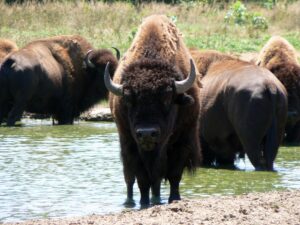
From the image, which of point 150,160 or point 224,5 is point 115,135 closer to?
point 150,160

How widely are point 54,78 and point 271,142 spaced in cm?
882

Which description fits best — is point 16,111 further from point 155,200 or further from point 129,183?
point 155,200

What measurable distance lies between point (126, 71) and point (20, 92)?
402 inches

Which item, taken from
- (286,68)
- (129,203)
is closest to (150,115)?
(129,203)

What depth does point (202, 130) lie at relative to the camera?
47.0ft

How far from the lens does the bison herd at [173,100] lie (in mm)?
10164

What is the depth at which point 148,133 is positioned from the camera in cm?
977

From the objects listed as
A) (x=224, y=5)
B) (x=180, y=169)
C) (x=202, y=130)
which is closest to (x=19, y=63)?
(x=202, y=130)

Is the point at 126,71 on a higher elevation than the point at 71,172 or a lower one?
higher

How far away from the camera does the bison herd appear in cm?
1016

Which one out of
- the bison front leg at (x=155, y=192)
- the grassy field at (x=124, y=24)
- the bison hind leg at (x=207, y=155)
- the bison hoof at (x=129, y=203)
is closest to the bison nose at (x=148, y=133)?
the bison front leg at (x=155, y=192)

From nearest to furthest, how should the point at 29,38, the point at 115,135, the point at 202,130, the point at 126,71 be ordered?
1. the point at 126,71
2. the point at 202,130
3. the point at 115,135
4. the point at 29,38

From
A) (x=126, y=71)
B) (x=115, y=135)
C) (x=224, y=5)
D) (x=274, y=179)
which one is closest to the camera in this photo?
(x=126, y=71)

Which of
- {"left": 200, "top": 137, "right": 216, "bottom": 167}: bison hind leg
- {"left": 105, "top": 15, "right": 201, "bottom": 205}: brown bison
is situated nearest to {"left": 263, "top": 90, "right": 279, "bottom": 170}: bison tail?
{"left": 200, "top": 137, "right": 216, "bottom": 167}: bison hind leg
